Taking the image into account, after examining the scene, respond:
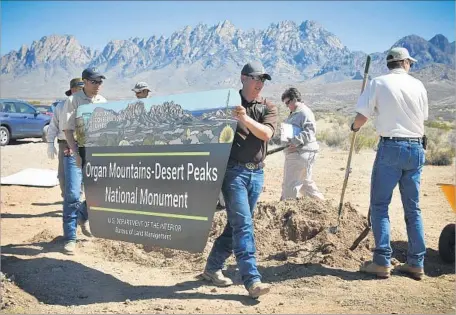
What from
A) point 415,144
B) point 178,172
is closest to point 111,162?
point 178,172

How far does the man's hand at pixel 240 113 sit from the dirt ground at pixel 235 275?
1.59 metres

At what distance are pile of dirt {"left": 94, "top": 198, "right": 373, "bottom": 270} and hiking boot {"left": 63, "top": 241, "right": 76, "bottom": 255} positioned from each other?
1.13 ft

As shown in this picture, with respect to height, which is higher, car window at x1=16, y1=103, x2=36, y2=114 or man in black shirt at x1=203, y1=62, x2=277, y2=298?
car window at x1=16, y1=103, x2=36, y2=114

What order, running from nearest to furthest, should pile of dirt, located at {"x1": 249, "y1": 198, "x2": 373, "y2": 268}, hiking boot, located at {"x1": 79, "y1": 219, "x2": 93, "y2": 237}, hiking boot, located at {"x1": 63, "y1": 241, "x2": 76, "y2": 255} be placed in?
pile of dirt, located at {"x1": 249, "y1": 198, "x2": 373, "y2": 268} → hiking boot, located at {"x1": 63, "y1": 241, "x2": 76, "y2": 255} → hiking boot, located at {"x1": 79, "y1": 219, "x2": 93, "y2": 237}

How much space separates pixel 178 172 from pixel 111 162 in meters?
1.02

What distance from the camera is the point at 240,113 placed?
4.37 meters

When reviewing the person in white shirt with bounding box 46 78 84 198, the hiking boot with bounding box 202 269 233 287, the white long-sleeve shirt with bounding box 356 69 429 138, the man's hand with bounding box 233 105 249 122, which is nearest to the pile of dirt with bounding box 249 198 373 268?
the hiking boot with bounding box 202 269 233 287

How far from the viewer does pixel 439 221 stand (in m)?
8.17

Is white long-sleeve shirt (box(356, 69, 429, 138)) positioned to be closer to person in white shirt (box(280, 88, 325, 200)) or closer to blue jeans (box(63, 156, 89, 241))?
person in white shirt (box(280, 88, 325, 200))

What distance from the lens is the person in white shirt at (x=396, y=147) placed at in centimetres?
493

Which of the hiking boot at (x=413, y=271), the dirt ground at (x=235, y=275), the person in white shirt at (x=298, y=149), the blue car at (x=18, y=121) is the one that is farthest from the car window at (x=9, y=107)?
the hiking boot at (x=413, y=271)

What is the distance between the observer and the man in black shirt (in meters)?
4.52

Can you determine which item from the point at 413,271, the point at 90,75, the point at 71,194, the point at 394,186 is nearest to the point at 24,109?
the point at 71,194

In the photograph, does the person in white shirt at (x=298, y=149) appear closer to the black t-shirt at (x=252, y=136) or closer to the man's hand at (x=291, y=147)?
the man's hand at (x=291, y=147)
